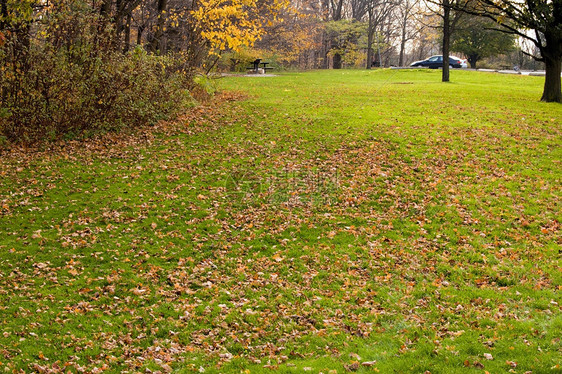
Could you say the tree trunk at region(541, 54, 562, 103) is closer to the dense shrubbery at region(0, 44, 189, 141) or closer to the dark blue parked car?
the dense shrubbery at region(0, 44, 189, 141)

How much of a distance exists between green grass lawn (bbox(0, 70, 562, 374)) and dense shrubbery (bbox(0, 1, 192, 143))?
0.77 meters

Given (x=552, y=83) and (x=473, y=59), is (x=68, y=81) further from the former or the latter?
(x=473, y=59)

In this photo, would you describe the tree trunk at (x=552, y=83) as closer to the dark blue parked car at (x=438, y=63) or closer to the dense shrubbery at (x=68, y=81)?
the dense shrubbery at (x=68, y=81)

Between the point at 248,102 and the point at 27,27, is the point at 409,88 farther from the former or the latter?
the point at 27,27

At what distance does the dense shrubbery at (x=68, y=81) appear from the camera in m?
11.2

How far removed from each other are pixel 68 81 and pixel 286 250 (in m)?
7.36

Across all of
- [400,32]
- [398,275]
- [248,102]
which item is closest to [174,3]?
[248,102]

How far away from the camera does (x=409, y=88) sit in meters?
23.5

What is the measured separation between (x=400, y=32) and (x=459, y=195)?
2060 inches

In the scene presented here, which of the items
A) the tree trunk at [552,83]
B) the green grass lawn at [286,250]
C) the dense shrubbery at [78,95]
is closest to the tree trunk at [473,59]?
the tree trunk at [552,83]

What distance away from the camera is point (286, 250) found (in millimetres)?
8016

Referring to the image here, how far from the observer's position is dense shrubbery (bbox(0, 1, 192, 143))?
36.9 feet

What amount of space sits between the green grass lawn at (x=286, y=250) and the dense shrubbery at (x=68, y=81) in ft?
2.53

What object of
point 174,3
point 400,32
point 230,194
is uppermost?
point 400,32
